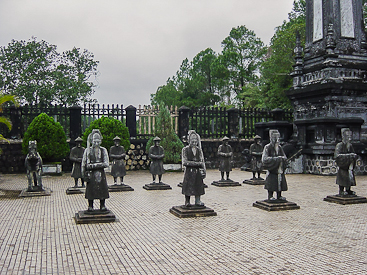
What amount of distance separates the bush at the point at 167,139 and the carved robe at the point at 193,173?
27.6ft

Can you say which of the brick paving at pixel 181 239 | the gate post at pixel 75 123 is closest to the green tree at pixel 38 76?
the gate post at pixel 75 123

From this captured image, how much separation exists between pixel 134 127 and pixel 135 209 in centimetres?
985

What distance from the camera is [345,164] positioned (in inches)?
368

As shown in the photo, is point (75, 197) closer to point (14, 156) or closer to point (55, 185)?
point (55, 185)

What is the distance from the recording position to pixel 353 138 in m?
15.9

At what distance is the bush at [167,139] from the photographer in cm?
1675

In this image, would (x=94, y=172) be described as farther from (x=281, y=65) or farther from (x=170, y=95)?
(x=170, y=95)

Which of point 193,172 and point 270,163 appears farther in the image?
point 270,163

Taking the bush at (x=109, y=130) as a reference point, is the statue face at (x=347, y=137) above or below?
below

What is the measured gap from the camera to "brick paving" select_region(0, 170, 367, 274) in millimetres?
4898

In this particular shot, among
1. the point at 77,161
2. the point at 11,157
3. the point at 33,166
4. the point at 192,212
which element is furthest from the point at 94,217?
the point at 11,157

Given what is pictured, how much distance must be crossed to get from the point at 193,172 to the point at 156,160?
14.3 ft

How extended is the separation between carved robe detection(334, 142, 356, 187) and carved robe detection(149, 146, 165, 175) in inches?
216

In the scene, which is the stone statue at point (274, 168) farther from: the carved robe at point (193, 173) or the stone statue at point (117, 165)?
the stone statue at point (117, 165)
